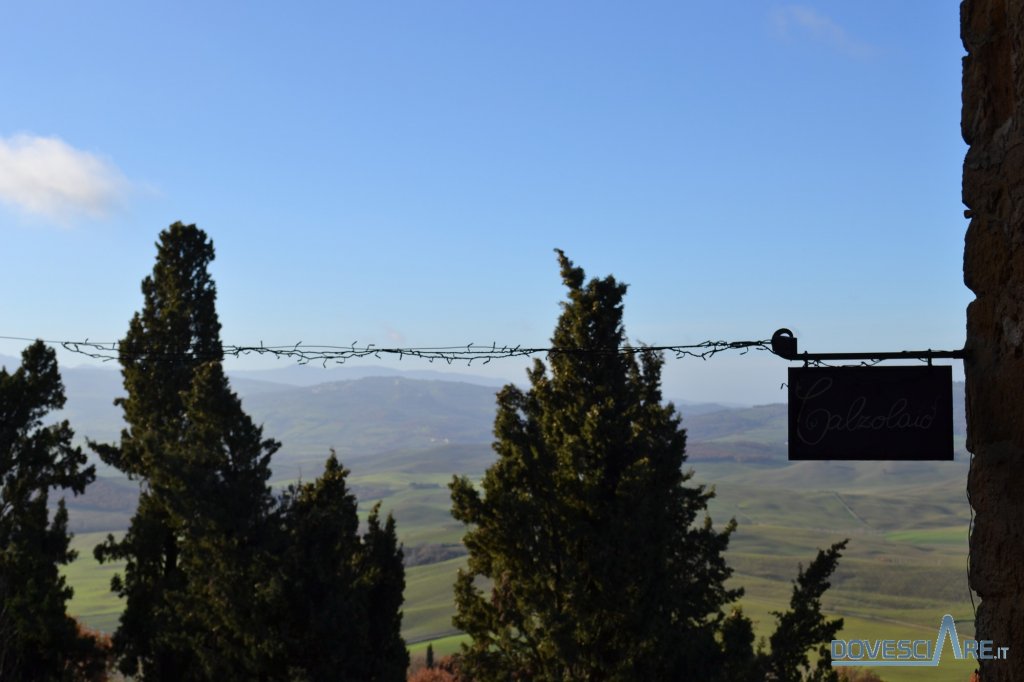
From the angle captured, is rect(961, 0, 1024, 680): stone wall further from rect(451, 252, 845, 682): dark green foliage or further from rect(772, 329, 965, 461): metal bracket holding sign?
rect(451, 252, 845, 682): dark green foliage

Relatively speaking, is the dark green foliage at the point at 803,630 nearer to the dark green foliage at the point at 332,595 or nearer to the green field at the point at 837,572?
the dark green foliage at the point at 332,595

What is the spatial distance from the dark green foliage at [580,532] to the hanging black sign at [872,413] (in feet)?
39.4

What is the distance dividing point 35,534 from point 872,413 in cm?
2182

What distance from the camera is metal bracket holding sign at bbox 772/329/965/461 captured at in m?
5.30

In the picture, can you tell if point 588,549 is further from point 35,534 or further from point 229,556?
point 35,534

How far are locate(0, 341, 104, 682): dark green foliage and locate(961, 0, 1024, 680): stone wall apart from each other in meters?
21.2

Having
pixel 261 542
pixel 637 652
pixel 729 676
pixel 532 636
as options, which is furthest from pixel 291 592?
pixel 729 676

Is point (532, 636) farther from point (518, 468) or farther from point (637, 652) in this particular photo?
point (518, 468)

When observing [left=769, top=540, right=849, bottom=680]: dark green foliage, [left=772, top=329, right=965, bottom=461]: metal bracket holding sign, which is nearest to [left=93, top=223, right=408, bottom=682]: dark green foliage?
[left=769, top=540, right=849, bottom=680]: dark green foliage

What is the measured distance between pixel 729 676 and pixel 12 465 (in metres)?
16.5

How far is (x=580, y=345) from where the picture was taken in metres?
19.6

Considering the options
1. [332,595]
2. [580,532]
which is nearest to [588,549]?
[580,532]

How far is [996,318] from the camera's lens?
4.88 m

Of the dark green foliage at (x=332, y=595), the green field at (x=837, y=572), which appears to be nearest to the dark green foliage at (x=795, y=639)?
the dark green foliage at (x=332, y=595)
